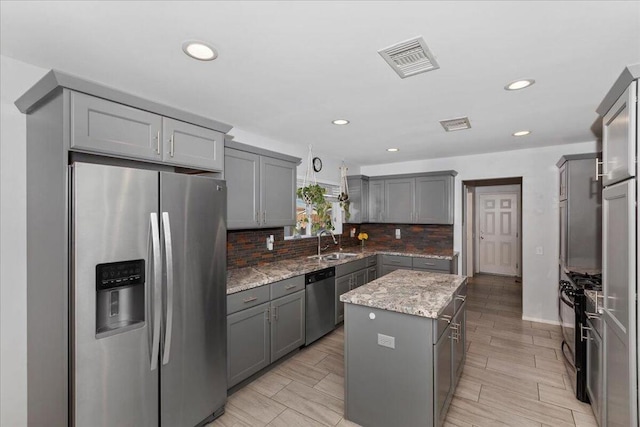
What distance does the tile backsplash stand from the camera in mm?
3436

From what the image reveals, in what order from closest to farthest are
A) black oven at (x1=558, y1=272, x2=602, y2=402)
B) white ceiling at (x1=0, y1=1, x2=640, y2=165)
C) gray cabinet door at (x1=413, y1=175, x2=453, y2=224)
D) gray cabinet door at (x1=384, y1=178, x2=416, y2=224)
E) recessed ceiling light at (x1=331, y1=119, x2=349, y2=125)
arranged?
white ceiling at (x1=0, y1=1, x2=640, y2=165)
black oven at (x1=558, y1=272, x2=602, y2=402)
recessed ceiling light at (x1=331, y1=119, x2=349, y2=125)
gray cabinet door at (x1=413, y1=175, x2=453, y2=224)
gray cabinet door at (x1=384, y1=178, x2=416, y2=224)

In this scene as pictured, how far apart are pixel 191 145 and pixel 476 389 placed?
10.3 feet

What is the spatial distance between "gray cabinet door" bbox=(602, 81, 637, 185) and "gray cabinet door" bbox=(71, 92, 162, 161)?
2664mm

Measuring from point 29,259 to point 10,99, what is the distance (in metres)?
0.98

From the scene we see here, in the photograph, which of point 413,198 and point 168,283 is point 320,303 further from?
point 413,198

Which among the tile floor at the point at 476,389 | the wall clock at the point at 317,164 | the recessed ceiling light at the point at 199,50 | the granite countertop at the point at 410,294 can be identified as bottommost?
the tile floor at the point at 476,389

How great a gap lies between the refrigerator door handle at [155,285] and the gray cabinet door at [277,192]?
4.77 ft

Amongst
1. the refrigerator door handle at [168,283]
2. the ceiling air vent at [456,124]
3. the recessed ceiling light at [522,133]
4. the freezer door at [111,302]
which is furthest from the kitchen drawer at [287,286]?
the recessed ceiling light at [522,133]

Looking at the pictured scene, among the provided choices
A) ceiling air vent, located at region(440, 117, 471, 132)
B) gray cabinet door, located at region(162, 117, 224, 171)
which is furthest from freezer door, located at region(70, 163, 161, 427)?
ceiling air vent, located at region(440, 117, 471, 132)

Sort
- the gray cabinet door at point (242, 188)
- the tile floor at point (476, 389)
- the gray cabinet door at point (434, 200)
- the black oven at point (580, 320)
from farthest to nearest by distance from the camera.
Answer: the gray cabinet door at point (434, 200) → the gray cabinet door at point (242, 188) → the black oven at point (580, 320) → the tile floor at point (476, 389)

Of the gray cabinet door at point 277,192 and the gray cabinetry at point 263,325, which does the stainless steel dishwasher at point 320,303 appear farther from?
the gray cabinet door at point 277,192

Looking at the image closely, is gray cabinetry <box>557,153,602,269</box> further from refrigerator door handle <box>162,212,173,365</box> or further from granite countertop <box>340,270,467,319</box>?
refrigerator door handle <box>162,212,173,365</box>

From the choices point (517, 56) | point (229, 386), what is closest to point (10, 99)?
point (229, 386)

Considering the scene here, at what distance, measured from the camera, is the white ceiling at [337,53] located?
142 cm
